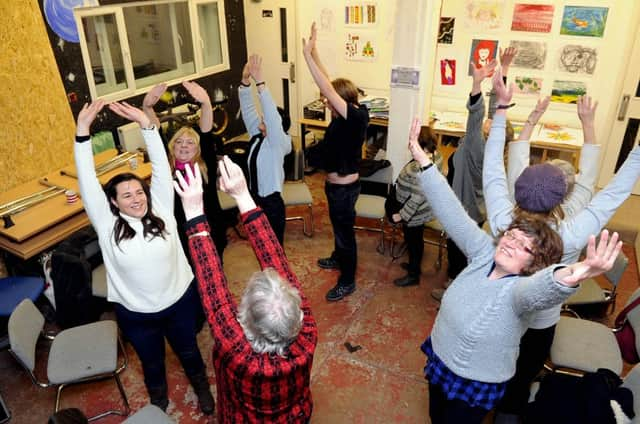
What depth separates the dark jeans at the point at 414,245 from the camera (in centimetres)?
367

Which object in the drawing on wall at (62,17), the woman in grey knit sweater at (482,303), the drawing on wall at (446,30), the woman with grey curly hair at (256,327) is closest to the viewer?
the woman with grey curly hair at (256,327)

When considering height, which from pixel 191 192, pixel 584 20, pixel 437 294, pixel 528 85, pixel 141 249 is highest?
pixel 584 20

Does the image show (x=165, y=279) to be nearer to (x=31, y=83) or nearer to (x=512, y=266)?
(x=512, y=266)

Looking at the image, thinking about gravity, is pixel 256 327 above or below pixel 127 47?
below

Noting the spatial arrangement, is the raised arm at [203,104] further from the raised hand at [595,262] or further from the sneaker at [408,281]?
the raised hand at [595,262]

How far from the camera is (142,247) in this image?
2.32 meters

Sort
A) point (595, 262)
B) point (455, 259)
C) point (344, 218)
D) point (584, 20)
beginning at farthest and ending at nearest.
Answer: point (584, 20) → point (455, 259) → point (344, 218) → point (595, 262)

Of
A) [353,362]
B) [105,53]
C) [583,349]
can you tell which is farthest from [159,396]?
[105,53]

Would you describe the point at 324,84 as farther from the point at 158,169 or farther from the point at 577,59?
the point at 577,59

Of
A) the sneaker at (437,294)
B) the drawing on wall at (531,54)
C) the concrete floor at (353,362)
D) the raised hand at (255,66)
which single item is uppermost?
the raised hand at (255,66)

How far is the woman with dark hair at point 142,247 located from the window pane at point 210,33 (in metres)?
4.47

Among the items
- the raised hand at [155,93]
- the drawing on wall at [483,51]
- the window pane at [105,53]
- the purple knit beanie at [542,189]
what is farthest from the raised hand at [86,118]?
the drawing on wall at [483,51]

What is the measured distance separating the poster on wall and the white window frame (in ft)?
5.91

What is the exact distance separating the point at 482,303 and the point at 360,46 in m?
5.00
